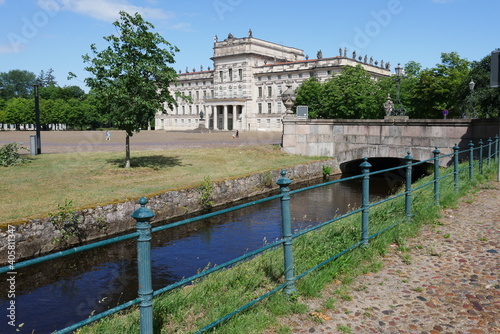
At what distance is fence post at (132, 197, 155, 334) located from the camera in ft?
10.8

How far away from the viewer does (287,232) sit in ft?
16.1

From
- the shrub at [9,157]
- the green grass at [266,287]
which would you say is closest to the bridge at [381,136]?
the green grass at [266,287]

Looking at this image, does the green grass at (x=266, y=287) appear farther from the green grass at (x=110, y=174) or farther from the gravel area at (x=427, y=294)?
the green grass at (x=110, y=174)

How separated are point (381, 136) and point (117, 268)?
1903 cm

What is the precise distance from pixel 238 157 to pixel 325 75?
5540cm

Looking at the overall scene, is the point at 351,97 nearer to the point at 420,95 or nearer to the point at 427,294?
the point at 420,95

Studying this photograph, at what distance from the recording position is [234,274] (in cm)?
639

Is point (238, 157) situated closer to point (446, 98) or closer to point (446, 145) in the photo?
point (446, 145)

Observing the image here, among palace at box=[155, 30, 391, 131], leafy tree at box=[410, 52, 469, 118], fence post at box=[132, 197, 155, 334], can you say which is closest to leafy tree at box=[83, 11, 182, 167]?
fence post at box=[132, 197, 155, 334]

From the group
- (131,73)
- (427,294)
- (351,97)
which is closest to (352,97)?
(351,97)

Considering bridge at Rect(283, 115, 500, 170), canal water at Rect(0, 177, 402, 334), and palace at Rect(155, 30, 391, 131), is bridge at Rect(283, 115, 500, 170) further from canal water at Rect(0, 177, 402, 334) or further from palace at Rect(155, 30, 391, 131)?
palace at Rect(155, 30, 391, 131)

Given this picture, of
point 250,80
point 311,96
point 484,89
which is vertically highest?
point 250,80

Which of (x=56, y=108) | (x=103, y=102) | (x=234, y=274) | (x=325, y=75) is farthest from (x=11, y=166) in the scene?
(x=56, y=108)

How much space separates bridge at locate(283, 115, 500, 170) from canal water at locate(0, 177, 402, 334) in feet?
30.9
